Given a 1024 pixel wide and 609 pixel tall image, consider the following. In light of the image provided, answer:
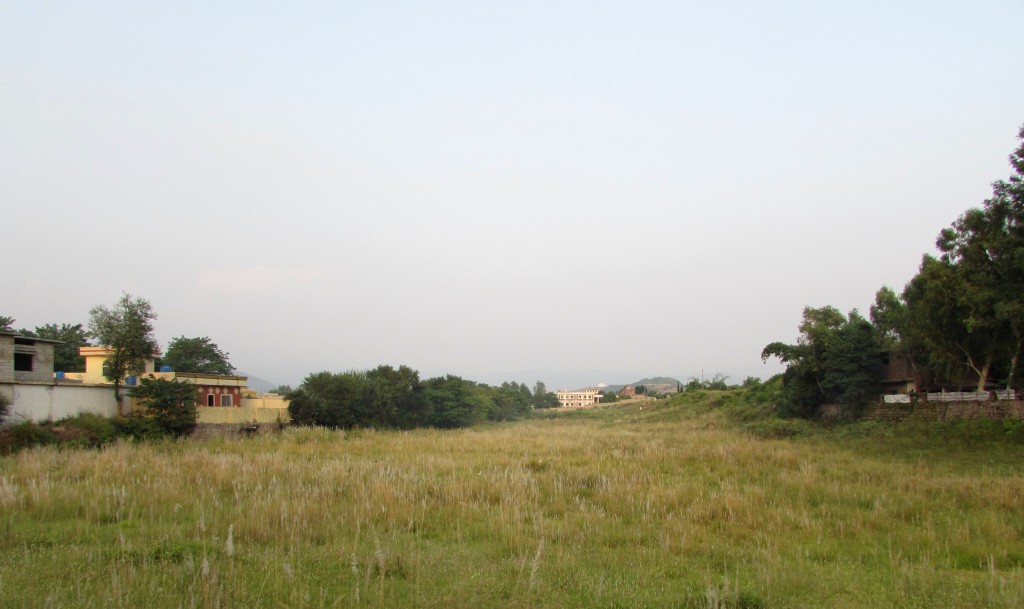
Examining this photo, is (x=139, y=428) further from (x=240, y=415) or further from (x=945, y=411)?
(x=945, y=411)

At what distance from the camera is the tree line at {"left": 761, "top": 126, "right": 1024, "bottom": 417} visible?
896 inches

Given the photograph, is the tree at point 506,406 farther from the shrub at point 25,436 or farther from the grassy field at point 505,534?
the grassy field at point 505,534

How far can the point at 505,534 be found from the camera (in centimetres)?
969

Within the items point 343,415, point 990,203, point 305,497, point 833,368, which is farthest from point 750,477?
point 343,415

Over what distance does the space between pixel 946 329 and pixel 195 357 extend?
200 feet

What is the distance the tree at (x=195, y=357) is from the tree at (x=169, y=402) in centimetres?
2973

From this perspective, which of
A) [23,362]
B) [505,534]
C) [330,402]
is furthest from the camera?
[330,402]

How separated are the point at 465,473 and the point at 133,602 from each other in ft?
35.7

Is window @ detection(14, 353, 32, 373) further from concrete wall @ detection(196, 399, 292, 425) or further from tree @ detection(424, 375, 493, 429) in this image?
tree @ detection(424, 375, 493, 429)

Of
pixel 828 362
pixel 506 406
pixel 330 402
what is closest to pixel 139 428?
pixel 330 402

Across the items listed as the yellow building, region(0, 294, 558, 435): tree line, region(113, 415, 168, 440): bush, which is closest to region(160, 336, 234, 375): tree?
region(0, 294, 558, 435): tree line

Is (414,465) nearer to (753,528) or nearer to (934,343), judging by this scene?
(753,528)

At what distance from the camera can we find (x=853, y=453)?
22344 mm

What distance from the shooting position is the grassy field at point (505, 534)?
682cm
